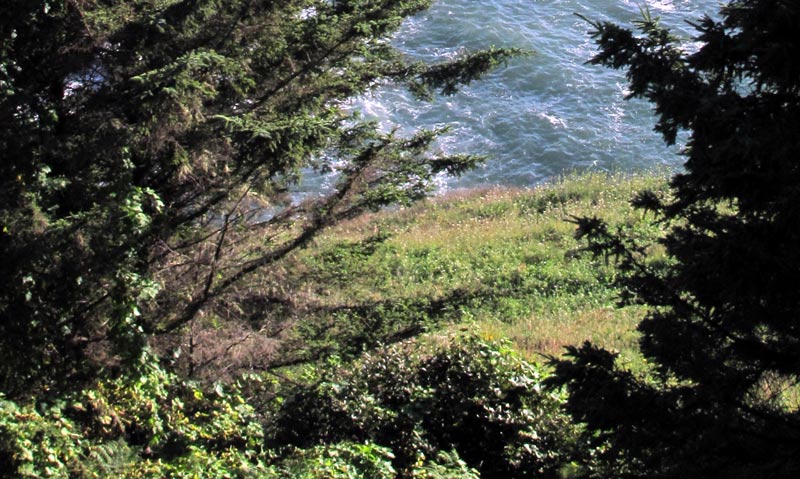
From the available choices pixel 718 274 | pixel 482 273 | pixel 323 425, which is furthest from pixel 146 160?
pixel 482 273

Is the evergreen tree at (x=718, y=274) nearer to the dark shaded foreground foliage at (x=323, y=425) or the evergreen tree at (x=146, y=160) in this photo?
the dark shaded foreground foliage at (x=323, y=425)

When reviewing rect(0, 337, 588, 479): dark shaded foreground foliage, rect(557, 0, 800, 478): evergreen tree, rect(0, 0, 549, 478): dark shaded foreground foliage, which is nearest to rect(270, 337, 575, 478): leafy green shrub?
rect(0, 337, 588, 479): dark shaded foreground foliage

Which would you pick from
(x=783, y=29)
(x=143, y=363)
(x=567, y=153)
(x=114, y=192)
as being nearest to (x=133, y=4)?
(x=114, y=192)

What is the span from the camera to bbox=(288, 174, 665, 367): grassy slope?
1098 cm

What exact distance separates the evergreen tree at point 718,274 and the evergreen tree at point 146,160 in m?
3.14

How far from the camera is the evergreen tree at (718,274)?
15.5 ft

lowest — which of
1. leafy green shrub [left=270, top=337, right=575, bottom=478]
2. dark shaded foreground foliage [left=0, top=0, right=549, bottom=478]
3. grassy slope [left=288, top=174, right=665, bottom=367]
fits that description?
grassy slope [left=288, top=174, right=665, bottom=367]

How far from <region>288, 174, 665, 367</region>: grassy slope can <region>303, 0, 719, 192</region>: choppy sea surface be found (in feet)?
6.72

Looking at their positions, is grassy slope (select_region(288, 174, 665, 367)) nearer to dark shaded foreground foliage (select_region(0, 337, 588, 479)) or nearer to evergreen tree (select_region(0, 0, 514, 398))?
dark shaded foreground foliage (select_region(0, 337, 588, 479))

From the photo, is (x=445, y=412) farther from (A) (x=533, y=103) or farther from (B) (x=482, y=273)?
(A) (x=533, y=103)

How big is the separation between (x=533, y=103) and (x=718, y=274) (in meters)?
23.7

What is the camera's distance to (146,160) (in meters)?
7.98

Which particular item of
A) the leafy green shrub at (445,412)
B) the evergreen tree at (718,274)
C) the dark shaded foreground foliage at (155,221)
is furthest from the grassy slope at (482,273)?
the dark shaded foreground foliage at (155,221)

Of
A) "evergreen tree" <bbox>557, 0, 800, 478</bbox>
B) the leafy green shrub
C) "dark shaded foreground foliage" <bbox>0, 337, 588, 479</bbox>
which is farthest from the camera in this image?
the leafy green shrub
